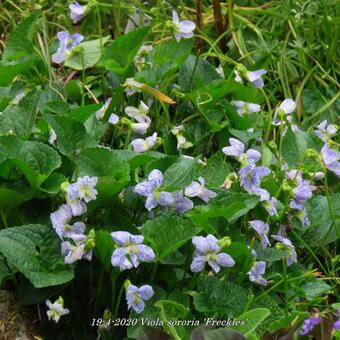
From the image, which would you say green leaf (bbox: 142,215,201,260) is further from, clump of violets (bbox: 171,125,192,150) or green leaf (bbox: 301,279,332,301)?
clump of violets (bbox: 171,125,192,150)

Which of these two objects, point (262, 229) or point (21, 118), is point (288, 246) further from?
point (21, 118)

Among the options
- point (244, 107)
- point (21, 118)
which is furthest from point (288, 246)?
point (21, 118)

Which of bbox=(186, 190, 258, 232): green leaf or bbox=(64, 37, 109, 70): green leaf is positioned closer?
bbox=(186, 190, 258, 232): green leaf

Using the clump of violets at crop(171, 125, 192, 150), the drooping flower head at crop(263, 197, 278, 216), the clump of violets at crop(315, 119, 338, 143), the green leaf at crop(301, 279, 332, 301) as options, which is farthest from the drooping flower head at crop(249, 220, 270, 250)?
the clump of violets at crop(315, 119, 338, 143)

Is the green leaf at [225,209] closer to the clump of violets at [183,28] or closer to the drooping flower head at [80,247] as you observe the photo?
the drooping flower head at [80,247]

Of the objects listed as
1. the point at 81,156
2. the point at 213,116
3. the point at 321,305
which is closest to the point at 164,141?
the point at 213,116

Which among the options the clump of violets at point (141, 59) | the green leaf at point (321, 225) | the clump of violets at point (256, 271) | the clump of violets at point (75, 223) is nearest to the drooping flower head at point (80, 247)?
the clump of violets at point (75, 223)

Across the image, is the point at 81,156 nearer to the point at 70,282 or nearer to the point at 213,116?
the point at 70,282

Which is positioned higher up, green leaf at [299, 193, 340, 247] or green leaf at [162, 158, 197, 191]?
green leaf at [162, 158, 197, 191]
